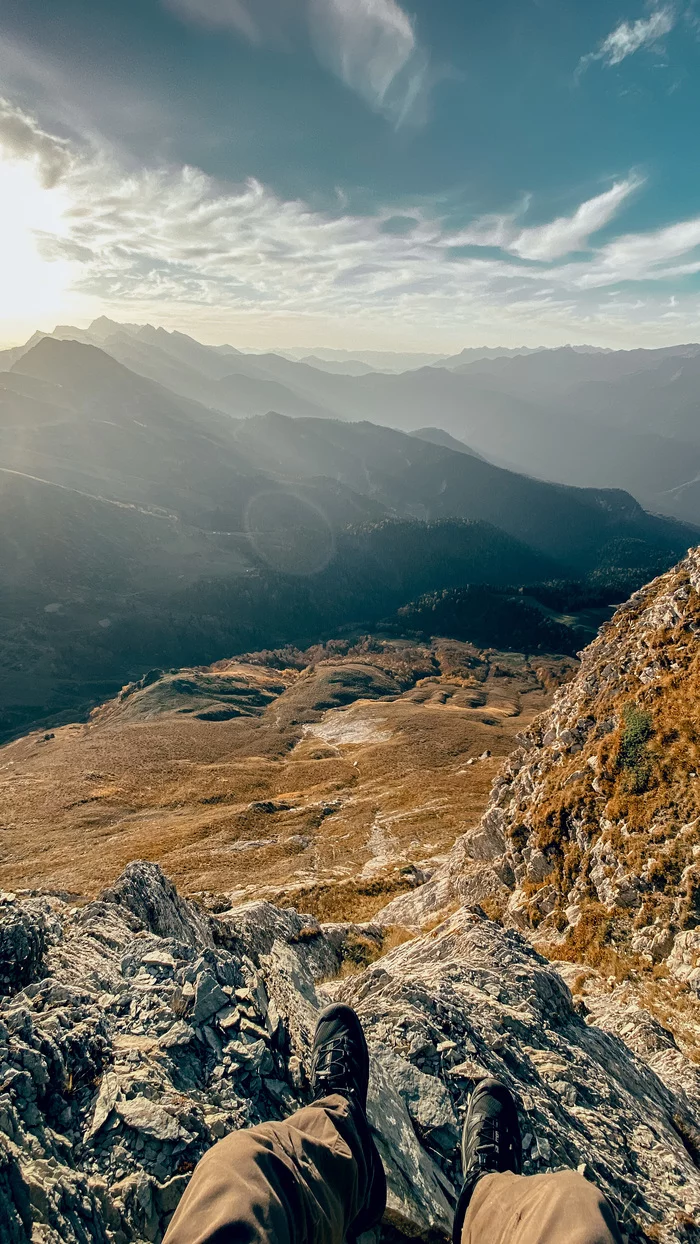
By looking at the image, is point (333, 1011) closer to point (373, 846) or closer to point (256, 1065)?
point (256, 1065)

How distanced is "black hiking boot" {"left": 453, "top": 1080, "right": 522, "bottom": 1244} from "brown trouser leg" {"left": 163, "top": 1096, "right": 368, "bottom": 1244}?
2202 mm

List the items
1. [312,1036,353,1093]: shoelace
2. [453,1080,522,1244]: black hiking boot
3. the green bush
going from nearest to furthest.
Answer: [453,1080,522,1244]: black hiking boot → [312,1036,353,1093]: shoelace → the green bush

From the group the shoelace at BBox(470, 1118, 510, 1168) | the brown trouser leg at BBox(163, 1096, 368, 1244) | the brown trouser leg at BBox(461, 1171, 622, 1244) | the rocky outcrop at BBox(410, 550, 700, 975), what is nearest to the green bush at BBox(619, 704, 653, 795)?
the rocky outcrop at BBox(410, 550, 700, 975)

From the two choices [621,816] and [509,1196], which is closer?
[509,1196]

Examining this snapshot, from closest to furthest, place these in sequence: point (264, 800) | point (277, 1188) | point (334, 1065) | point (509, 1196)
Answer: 1. point (277, 1188)
2. point (509, 1196)
3. point (334, 1065)
4. point (264, 800)

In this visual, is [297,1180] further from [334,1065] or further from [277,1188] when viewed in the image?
[334,1065]

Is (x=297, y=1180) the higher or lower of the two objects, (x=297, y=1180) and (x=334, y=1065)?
the higher

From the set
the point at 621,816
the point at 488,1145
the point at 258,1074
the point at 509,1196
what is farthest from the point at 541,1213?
the point at 621,816

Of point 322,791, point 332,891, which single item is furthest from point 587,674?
point 322,791

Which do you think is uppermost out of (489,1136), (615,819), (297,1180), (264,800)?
(297,1180)

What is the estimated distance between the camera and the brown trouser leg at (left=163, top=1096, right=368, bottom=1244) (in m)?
5.65

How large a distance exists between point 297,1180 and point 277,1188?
0.31 m

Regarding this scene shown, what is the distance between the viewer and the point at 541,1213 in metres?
6.38

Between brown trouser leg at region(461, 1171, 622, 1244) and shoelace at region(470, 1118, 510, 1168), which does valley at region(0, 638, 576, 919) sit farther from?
brown trouser leg at region(461, 1171, 622, 1244)
